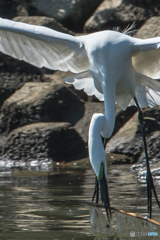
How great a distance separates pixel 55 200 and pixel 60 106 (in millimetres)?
5850

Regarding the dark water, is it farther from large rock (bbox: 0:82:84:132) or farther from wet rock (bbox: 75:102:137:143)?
wet rock (bbox: 75:102:137:143)

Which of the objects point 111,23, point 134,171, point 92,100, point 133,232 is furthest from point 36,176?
point 111,23

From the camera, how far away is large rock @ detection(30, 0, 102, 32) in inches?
619

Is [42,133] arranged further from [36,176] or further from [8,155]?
[36,176]

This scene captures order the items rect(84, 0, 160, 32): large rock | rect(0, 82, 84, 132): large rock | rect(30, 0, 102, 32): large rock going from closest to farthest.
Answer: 1. rect(0, 82, 84, 132): large rock
2. rect(84, 0, 160, 32): large rock
3. rect(30, 0, 102, 32): large rock

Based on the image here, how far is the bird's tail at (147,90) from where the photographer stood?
6.27 metres

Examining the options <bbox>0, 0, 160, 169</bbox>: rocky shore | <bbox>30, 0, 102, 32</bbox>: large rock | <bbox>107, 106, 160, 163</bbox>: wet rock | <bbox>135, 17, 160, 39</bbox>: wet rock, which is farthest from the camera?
<bbox>30, 0, 102, 32</bbox>: large rock

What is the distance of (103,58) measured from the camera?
5422mm

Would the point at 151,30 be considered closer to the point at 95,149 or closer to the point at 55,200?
the point at 55,200

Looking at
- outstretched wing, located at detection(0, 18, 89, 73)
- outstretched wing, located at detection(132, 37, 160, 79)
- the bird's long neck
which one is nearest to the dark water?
the bird's long neck

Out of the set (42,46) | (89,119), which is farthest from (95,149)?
(89,119)

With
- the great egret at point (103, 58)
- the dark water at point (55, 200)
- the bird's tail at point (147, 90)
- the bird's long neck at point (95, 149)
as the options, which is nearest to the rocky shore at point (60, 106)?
the dark water at point (55, 200)

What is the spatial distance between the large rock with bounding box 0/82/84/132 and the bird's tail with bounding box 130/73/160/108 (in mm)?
4607

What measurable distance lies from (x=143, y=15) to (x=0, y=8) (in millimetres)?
5303
